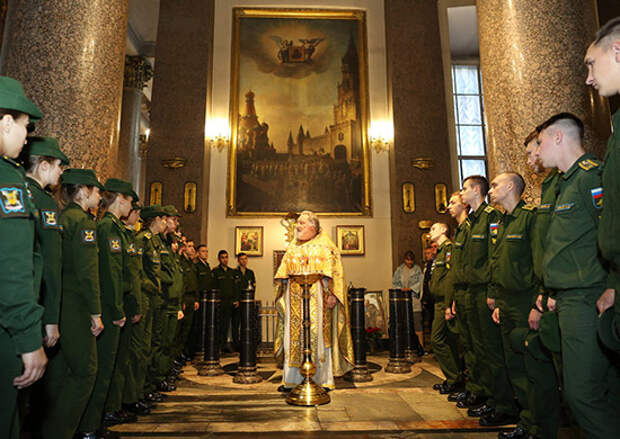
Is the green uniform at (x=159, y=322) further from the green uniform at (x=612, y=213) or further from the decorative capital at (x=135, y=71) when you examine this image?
the decorative capital at (x=135, y=71)

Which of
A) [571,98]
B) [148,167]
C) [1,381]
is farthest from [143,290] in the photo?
[148,167]

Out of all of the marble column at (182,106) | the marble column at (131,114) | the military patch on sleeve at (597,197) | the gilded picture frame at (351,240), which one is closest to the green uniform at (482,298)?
the military patch on sleeve at (597,197)

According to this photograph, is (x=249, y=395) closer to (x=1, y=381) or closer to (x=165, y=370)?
(x=165, y=370)

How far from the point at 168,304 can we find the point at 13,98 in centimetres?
386

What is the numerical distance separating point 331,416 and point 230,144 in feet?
27.7

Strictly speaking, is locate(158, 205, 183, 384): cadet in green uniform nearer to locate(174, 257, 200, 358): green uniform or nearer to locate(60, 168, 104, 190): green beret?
locate(174, 257, 200, 358): green uniform

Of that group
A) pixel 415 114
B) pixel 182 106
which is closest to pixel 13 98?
pixel 182 106

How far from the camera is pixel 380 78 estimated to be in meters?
11.6

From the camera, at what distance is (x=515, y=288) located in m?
3.14

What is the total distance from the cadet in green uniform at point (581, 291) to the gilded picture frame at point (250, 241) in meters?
8.64

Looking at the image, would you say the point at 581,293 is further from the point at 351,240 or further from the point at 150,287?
the point at 351,240

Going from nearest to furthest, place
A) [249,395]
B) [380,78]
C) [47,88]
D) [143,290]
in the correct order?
[47,88] < [143,290] < [249,395] < [380,78]

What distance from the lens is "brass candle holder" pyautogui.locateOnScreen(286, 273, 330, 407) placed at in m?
4.36

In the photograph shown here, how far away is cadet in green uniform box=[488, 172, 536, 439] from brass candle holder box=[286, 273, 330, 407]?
1.90m
